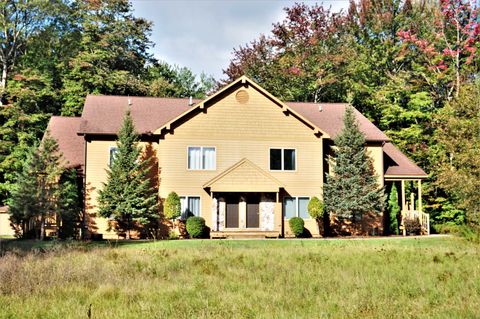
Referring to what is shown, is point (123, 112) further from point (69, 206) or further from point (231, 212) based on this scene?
point (231, 212)

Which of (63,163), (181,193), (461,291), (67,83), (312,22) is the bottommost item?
(461,291)

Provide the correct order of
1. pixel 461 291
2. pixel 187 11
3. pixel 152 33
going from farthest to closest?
pixel 152 33, pixel 187 11, pixel 461 291

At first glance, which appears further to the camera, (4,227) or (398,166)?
(398,166)

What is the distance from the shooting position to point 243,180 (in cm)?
2712

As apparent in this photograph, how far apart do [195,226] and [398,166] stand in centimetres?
1368

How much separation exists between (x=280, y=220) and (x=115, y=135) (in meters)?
10.3

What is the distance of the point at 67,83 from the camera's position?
4034cm

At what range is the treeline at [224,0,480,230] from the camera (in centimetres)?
3634

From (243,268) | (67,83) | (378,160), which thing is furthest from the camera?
(67,83)

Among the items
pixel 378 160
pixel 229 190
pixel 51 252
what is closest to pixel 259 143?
pixel 229 190

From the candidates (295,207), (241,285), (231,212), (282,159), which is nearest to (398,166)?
(295,207)

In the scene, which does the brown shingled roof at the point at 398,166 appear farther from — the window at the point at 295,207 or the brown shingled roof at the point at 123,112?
the brown shingled roof at the point at 123,112

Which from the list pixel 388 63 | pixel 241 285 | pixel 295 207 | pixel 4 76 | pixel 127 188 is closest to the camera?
pixel 241 285

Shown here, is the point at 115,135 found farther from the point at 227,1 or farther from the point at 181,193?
the point at 227,1
